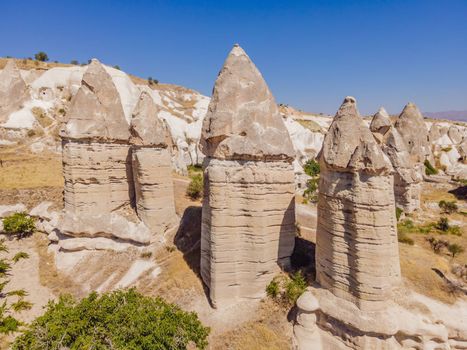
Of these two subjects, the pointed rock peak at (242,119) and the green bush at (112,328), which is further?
the pointed rock peak at (242,119)

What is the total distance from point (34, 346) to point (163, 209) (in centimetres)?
907

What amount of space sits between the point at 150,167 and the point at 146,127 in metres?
2.13

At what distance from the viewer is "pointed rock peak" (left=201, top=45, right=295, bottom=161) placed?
11773 millimetres

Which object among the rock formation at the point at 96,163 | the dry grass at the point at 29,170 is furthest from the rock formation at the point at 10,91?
the rock formation at the point at 96,163

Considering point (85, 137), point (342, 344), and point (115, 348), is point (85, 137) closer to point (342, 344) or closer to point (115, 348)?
point (115, 348)

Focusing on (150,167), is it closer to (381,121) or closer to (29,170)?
(381,121)

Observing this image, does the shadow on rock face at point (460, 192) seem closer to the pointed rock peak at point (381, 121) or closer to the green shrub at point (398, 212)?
the green shrub at point (398, 212)

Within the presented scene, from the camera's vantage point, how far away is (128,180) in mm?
17547

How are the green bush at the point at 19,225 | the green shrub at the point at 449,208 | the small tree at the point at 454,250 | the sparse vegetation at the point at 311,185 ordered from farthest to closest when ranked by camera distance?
the sparse vegetation at the point at 311,185
the green shrub at the point at 449,208
the green bush at the point at 19,225
the small tree at the point at 454,250

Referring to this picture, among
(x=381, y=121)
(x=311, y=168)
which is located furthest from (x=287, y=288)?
(x=311, y=168)

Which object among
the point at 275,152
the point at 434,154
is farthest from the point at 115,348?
the point at 434,154

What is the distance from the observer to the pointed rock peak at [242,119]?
11773mm

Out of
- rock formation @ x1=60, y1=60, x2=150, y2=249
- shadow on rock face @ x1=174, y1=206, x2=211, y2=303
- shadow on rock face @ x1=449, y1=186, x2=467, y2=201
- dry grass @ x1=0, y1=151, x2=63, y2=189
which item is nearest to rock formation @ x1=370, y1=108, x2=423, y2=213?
shadow on rock face @ x1=449, y1=186, x2=467, y2=201

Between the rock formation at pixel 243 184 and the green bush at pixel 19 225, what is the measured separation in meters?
14.1
